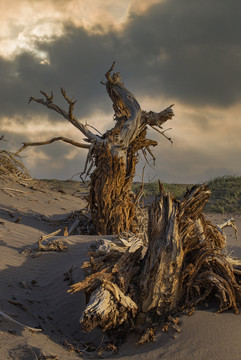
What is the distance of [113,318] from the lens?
3.52 m

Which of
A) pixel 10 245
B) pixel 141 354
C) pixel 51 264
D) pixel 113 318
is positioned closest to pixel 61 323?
pixel 113 318

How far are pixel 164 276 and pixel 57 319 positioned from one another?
1.69 metres

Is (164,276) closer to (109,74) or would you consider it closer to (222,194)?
(109,74)

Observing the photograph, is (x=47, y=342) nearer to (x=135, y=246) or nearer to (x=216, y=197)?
(x=135, y=246)

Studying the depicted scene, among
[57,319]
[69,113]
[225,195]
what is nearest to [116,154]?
[69,113]

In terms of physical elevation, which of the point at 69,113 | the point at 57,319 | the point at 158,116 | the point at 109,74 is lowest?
the point at 57,319

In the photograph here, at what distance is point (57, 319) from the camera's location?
178 inches

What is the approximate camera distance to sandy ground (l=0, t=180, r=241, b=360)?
321cm

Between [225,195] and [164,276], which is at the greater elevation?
[225,195]

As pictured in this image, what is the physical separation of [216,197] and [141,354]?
14.9 m

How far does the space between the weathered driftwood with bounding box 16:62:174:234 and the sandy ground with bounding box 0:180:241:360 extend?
77 cm

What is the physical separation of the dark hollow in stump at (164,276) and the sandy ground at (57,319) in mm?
219

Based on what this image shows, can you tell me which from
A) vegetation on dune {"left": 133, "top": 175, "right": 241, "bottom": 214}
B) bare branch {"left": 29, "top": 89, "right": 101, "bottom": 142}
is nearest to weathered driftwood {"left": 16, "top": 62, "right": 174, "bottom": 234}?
bare branch {"left": 29, "top": 89, "right": 101, "bottom": 142}

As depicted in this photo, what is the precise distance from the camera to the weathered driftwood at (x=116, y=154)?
758cm
